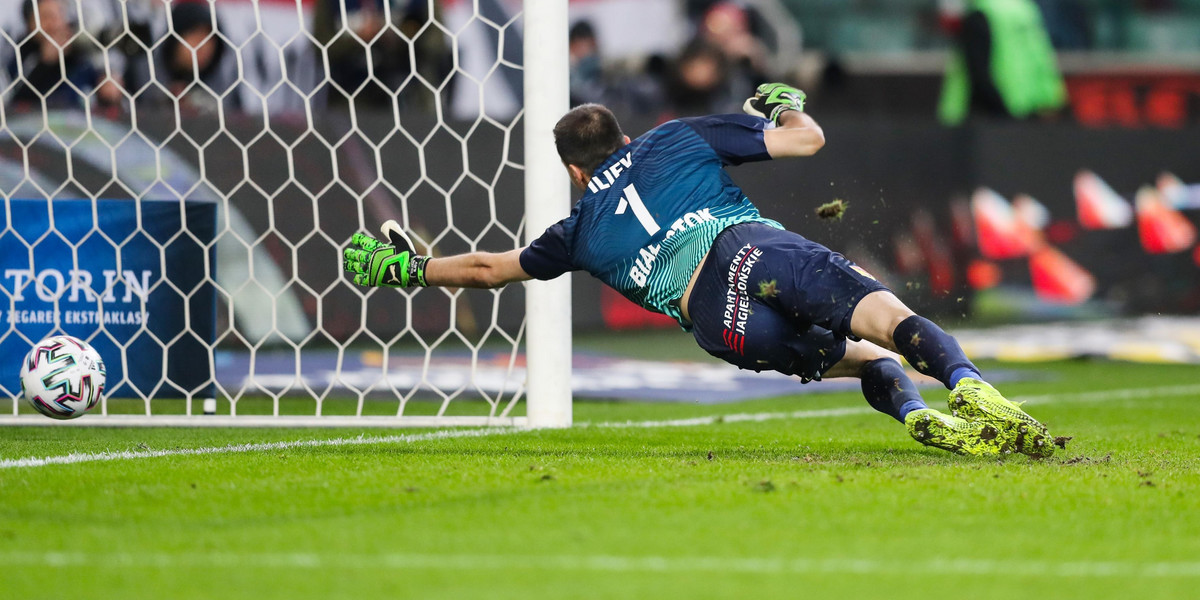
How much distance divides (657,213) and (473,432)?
149cm

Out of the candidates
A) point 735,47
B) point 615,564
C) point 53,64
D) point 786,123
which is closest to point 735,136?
point 786,123

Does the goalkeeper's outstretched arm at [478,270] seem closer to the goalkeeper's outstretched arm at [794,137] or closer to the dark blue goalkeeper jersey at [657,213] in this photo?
the dark blue goalkeeper jersey at [657,213]

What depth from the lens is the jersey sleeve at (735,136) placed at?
17.3 ft

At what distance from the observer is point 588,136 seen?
536 centimetres

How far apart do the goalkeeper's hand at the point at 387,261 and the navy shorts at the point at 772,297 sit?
995 mm

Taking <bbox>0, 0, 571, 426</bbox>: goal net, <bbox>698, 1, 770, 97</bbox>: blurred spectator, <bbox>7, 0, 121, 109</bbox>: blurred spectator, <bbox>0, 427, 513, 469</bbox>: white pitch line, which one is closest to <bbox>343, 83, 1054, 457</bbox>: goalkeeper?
<bbox>0, 427, 513, 469</bbox>: white pitch line

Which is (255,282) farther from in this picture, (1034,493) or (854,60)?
(854,60)

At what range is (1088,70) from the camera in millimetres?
16734

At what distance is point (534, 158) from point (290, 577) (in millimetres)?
3359

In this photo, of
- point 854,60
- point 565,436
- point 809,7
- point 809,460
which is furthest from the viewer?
point 809,7

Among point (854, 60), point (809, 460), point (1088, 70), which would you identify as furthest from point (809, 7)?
point (809, 460)

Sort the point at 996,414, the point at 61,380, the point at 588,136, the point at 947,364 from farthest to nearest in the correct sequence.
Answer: the point at 61,380 < the point at 588,136 < the point at 947,364 < the point at 996,414

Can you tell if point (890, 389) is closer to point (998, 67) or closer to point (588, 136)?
point (588, 136)

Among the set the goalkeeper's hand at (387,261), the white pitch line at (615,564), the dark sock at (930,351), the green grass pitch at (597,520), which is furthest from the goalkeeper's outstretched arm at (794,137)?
the white pitch line at (615,564)
